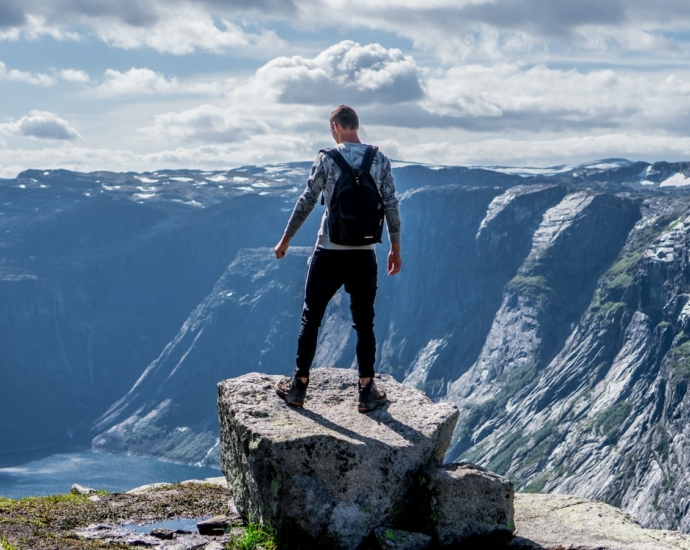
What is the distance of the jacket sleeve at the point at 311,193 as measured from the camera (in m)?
18.7

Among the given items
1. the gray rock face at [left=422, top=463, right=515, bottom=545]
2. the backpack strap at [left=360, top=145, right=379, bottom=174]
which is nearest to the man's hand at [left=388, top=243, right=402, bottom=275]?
the backpack strap at [left=360, top=145, right=379, bottom=174]

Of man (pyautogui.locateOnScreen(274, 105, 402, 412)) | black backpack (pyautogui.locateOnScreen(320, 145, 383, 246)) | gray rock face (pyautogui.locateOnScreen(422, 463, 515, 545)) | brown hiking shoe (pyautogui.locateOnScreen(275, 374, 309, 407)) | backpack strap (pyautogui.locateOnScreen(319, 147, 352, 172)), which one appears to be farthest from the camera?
brown hiking shoe (pyautogui.locateOnScreen(275, 374, 309, 407))

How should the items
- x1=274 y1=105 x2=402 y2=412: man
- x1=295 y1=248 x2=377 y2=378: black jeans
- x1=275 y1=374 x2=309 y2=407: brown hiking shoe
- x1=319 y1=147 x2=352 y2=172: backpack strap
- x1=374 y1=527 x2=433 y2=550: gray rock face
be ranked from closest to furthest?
x1=374 y1=527 x2=433 y2=550: gray rock face
x1=319 y1=147 x2=352 y2=172: backpack strap
x1=274 y1=105 x2=402 y2=412: man
x1=295 y1=248 x2=377 y2=378: black jeans
x1=275 y1=374 x2=309 y2=407: brown hiking shoe

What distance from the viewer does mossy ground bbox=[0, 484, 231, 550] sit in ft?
56.0

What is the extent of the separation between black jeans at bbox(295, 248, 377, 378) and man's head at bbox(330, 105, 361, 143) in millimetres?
2462

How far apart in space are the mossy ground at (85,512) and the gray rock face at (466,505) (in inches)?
155

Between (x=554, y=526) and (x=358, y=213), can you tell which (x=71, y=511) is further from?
(x=554, y=526)

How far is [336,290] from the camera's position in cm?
1936

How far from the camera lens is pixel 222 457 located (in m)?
21.0

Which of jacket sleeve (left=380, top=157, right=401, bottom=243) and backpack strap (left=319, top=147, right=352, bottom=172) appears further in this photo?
jacket sleeve (left=380, top=157, right=401, bottom=243)

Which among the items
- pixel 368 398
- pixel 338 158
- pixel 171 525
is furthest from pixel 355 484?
pixel 338 158

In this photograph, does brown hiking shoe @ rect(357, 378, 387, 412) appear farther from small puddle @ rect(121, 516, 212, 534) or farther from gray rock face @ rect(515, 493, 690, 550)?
small puddle @ rect(121, 516, 212, 534)

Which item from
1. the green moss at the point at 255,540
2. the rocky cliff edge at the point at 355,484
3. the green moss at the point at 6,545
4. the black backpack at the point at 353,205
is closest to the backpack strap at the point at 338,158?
the black backpack at the point at 353,205

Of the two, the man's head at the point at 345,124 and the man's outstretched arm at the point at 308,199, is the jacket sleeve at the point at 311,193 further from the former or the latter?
the man's head at the point at 345,124
